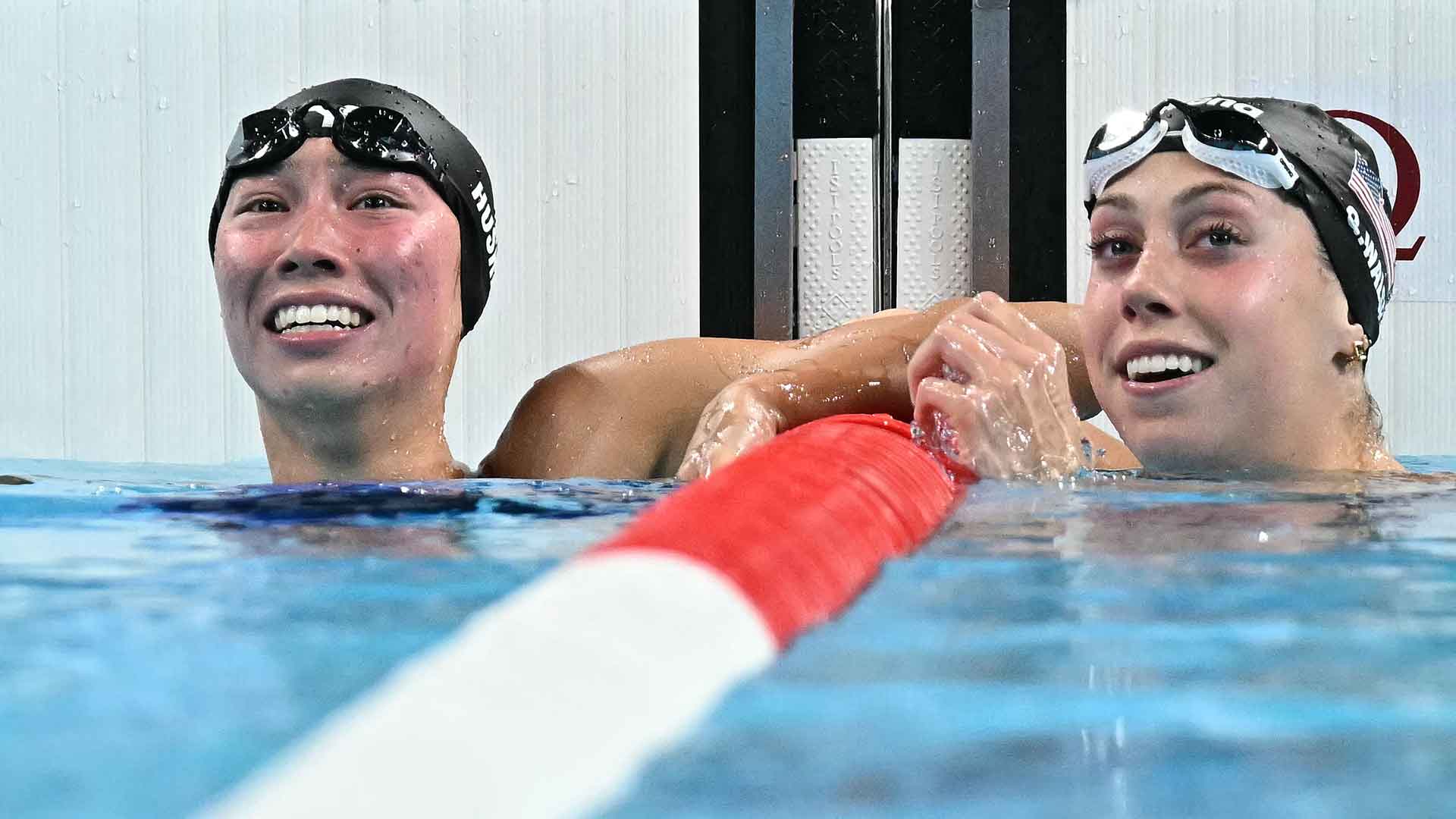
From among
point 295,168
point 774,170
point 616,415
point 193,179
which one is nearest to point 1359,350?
point 616,415

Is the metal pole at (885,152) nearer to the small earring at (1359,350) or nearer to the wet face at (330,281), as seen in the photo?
the wet face at (330,281)

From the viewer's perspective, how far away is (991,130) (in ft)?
16.7

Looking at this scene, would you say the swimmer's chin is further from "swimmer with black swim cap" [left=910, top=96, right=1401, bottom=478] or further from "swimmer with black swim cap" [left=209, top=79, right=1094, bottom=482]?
"swimmer with black swim cap" [left=910, top=96, right=1401, bottom=478]

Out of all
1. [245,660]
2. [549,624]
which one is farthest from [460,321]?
[549,624]

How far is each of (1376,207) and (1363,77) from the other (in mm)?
2728

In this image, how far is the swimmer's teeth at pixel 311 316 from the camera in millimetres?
3033

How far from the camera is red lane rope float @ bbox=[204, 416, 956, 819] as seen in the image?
0.68 meters

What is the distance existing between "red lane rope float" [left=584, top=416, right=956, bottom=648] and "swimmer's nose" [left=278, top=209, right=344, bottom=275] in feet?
4.51

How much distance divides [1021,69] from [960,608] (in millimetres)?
4196

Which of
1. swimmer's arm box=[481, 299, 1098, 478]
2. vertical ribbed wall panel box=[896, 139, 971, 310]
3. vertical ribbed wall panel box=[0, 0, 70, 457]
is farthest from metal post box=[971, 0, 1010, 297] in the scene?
vertical ribbed wall panel box=[0, 0, 70, 457]

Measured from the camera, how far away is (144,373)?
18.1ft

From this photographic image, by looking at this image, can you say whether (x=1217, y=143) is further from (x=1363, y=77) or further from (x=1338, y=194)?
(x=1363, y=77)

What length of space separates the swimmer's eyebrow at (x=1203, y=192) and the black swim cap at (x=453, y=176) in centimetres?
160

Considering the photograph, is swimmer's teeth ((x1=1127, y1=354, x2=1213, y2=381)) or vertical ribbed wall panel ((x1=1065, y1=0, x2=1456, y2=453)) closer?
swimmer's teeth ((x1=1127, y1=354, x2=1213, y2=381))
